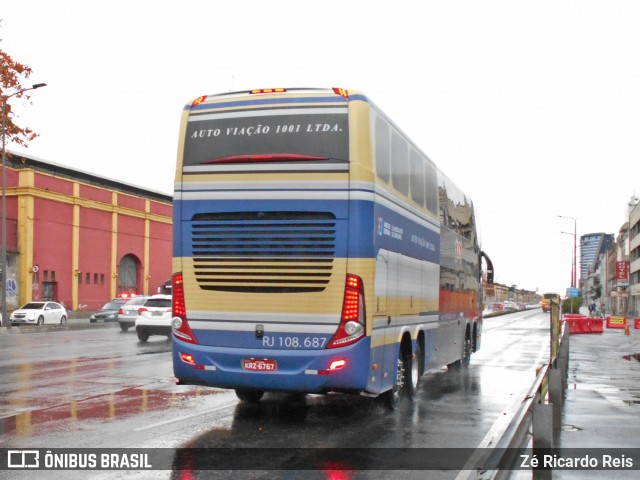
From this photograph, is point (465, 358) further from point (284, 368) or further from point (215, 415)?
point (284, 368)

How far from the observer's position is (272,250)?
381 inches

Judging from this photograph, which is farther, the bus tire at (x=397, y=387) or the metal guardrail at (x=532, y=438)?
the bus tire at (x=397, y=387)

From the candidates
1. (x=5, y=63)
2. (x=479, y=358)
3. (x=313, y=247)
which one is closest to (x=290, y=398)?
(x=313, y=247)

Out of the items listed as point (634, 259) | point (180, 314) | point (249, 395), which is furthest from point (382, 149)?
point (634, 259)

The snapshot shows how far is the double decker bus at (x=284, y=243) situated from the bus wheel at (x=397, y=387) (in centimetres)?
71

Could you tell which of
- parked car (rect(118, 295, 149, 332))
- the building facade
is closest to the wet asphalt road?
parked car (rect(118, 295, 149, 332))

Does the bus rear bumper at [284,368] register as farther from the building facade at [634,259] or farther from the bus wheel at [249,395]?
the building facade at [634,259]

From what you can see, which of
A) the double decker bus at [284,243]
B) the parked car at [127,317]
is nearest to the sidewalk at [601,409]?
the double decker bus at [284,243]

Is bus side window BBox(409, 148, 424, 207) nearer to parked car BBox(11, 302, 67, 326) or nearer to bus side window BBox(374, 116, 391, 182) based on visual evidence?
bus side window BBox(374, 116, 391, 182)

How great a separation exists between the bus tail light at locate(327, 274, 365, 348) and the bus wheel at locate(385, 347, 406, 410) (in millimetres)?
2057

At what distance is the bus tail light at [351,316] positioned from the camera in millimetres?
9414

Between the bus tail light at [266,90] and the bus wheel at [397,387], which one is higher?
the bus tail light at [266,90]

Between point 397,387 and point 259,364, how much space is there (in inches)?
109

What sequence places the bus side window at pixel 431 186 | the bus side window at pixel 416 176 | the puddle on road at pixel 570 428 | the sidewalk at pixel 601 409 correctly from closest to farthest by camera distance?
the sidewalk at pixel 601 409, the puddle on road at pixel 570 428, the bus side window at pixel 416 176, the bus side window at pixel 431 186
